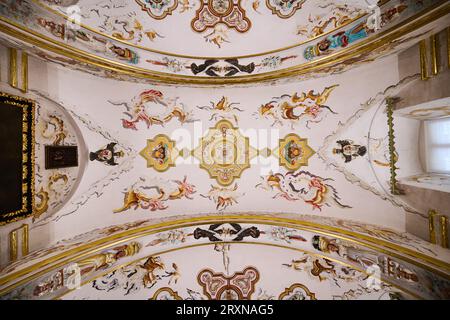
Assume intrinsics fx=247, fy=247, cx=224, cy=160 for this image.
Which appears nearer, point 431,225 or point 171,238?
point 431,225

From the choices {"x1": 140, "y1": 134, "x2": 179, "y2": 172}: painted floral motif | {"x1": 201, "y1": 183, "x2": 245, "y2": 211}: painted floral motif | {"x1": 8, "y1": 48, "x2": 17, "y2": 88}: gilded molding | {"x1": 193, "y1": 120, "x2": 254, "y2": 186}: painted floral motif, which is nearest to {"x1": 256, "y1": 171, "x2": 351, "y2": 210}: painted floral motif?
{"x1": 201, "y1": 183, "x2": 245, "y2": 211}: painted floral motif

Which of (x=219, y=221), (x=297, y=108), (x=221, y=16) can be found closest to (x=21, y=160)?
(x=219, y=221)

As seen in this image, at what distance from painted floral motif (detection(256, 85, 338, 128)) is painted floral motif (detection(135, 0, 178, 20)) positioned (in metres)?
3.11

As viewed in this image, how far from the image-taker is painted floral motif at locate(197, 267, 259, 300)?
629 cm

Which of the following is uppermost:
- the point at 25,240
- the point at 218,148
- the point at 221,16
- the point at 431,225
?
the point at 221,16

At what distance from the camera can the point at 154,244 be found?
555 centimetres

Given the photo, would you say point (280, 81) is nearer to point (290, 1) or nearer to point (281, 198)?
point (290, 1)

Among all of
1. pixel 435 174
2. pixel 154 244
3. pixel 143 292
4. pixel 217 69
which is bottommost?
pixel 143 292

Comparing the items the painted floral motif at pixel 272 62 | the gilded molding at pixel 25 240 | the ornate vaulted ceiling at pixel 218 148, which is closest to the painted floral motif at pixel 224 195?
the ornate vaulted ceiling at pixel 218 148

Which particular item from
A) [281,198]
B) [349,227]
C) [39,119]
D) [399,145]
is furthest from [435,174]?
[39,119]

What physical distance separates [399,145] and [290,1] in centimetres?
385

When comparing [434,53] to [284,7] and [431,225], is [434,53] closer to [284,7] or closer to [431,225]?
[431,225]

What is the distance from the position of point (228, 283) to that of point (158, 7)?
681 centimetres

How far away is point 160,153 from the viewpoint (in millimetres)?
6504
